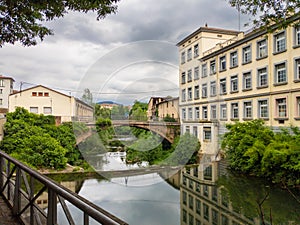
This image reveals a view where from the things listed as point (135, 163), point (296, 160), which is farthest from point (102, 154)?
Answer: point (296, 160)

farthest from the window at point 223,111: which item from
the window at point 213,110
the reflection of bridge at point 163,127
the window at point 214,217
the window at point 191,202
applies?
the window at point 214,217

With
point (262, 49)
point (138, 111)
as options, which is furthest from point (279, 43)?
point (138, 111)

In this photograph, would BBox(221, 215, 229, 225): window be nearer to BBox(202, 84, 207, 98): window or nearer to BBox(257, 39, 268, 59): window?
BBox(257, 39, 268, 59): window

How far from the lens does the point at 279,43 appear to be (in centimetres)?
995

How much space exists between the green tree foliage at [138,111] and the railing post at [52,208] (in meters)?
3.36

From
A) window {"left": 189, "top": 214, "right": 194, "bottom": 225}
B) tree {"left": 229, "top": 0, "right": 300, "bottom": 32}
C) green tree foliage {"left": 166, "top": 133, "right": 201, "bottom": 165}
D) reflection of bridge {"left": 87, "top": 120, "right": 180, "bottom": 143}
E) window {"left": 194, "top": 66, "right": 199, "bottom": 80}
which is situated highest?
window {"left": 194, "top": 66, "right": 199, "bottom": 80}

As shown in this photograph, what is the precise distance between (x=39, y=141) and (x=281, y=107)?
924 cm

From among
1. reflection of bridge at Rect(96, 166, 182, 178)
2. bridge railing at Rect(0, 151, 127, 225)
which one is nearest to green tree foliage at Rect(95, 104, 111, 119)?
reflection of bridge at Rect(96, 166, 182, 178)

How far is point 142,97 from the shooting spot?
4871 mm

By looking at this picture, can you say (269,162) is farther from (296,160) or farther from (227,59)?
(227,59)

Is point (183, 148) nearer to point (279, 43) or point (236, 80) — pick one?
point (236, 80)

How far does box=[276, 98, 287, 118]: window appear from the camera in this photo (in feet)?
32.5

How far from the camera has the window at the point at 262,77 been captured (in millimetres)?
10631

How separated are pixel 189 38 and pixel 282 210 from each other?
361 inches
